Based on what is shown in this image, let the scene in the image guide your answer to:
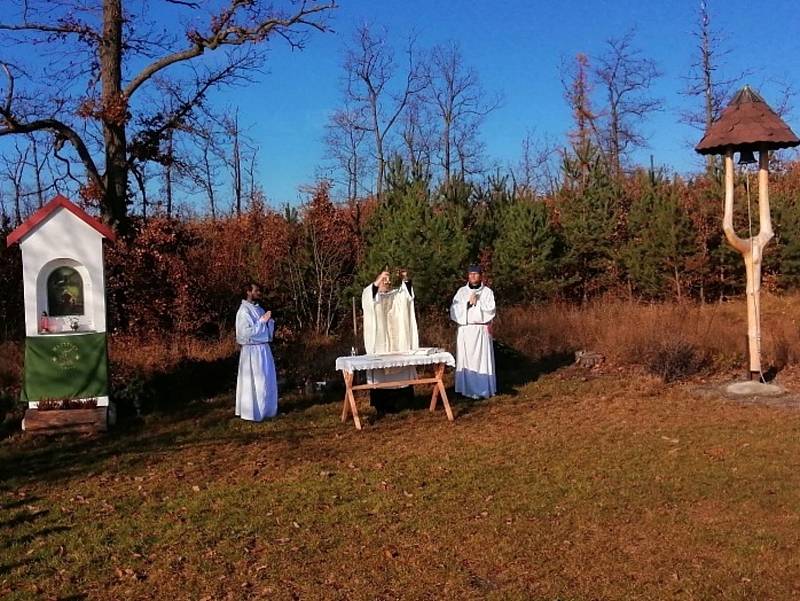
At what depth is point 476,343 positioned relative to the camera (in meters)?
12.4

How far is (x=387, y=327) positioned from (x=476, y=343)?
6.11 ft

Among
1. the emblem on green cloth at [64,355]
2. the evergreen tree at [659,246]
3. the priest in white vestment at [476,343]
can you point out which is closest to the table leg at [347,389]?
the priest in white vestment at [476,343]

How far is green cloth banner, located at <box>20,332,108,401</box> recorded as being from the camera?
35.3 ft

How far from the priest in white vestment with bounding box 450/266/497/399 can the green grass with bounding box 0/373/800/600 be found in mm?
1831

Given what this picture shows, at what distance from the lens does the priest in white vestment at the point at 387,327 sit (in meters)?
10.9

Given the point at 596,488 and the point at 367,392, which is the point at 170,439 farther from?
the point at 596,488

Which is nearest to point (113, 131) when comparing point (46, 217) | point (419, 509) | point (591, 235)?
point (46, 217)

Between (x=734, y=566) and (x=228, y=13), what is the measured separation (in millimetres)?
13809

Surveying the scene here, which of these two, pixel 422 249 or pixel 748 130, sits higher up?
pixel 748 130

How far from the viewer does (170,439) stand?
32.9 ft

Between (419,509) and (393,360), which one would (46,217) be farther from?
(419,509)

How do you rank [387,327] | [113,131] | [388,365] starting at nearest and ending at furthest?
[388,365] < [387,327] < [113,131]

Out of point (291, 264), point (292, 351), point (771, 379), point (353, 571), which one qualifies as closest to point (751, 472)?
point (353, 571)

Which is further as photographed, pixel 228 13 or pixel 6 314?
pixel 6 314
